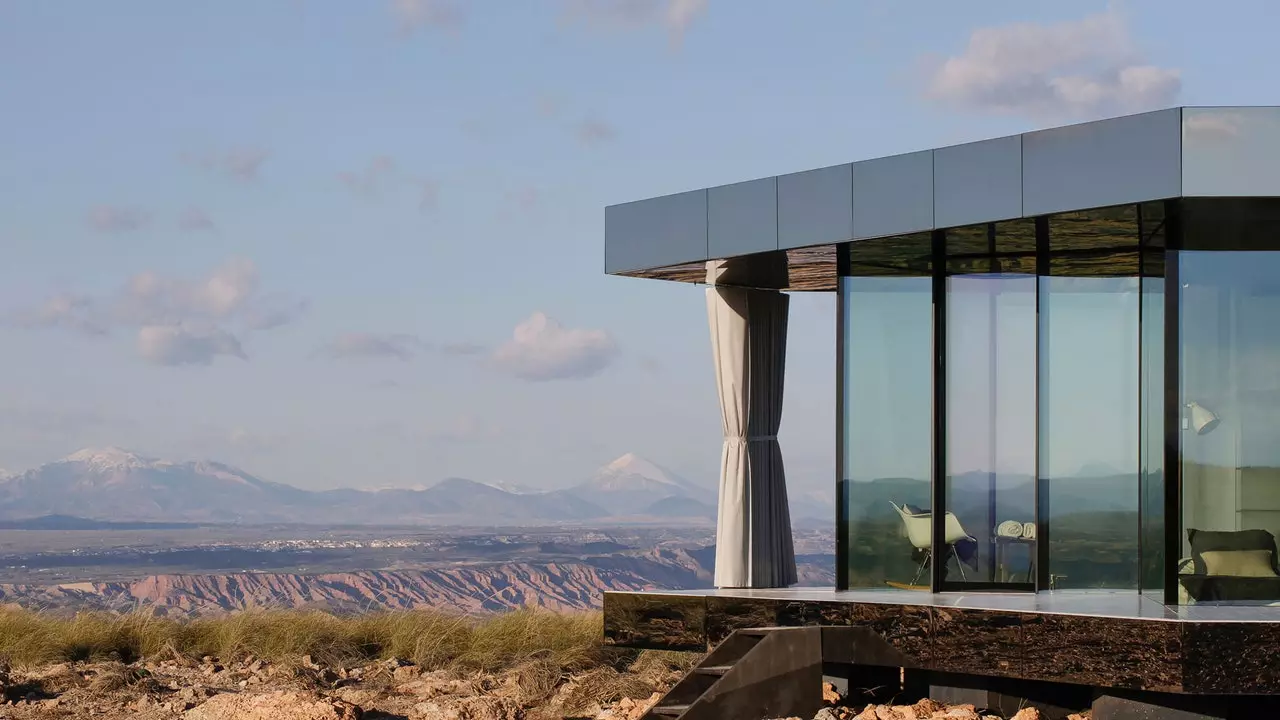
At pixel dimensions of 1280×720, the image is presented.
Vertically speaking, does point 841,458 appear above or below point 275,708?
above

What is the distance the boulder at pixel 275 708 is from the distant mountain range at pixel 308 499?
8700 centimetres

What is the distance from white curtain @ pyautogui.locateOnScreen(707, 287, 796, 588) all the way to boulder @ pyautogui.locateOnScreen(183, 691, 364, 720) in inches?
121

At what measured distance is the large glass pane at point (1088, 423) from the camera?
1010cm

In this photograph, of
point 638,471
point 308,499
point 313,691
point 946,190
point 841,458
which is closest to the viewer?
point 946,190

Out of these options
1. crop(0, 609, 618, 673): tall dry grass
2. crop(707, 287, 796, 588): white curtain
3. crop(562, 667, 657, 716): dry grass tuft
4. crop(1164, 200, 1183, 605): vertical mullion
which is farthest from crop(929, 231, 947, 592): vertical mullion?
crop(0, 609, 618, 673): tall dry grass

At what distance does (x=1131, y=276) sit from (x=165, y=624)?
8.43 meters

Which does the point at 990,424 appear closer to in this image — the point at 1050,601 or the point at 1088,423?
the point at 1088,423

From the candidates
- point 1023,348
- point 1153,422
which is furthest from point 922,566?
point 1153,422

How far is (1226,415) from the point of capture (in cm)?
866

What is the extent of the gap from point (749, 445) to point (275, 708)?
3.96m

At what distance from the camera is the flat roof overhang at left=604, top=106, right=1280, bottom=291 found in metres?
7.99

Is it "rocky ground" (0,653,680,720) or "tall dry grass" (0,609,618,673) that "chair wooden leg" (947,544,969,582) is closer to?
"rocky ground" (0,653,680,720)

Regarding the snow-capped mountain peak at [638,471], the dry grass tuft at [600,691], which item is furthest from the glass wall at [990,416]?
the snow-capped mountain peak at [638,471]

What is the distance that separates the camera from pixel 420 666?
12.4m
